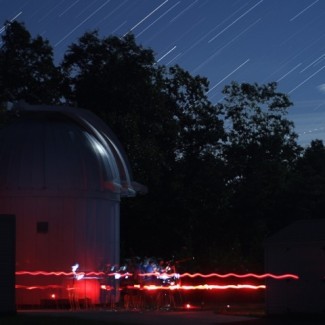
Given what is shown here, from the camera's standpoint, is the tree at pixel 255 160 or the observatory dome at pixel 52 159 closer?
the observatory dome at pixel 52 159

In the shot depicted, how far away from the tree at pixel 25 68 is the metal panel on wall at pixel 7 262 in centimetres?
1766

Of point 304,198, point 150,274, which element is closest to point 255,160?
point 304,198

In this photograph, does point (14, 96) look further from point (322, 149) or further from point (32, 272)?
point (322, 149)

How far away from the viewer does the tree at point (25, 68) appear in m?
37.1

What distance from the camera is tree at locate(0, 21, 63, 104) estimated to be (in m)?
37.1

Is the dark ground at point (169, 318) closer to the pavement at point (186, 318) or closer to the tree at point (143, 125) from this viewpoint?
the pavement at point (186, 318)

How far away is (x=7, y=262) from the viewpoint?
19.5 metres

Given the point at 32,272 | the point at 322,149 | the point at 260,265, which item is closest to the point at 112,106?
the point at 260,265

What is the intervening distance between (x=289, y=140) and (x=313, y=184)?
2.76m

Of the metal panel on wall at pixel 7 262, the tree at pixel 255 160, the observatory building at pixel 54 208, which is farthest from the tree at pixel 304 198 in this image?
the metal panel on wall at pixel 7 262

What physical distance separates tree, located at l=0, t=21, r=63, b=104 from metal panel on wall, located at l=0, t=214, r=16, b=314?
1766cm

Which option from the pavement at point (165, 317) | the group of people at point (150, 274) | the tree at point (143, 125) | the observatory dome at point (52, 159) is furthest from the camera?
the tree at point (143, 125)

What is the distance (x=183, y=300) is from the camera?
92.0 ft

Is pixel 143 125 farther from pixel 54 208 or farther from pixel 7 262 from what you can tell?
pixel 7 262
